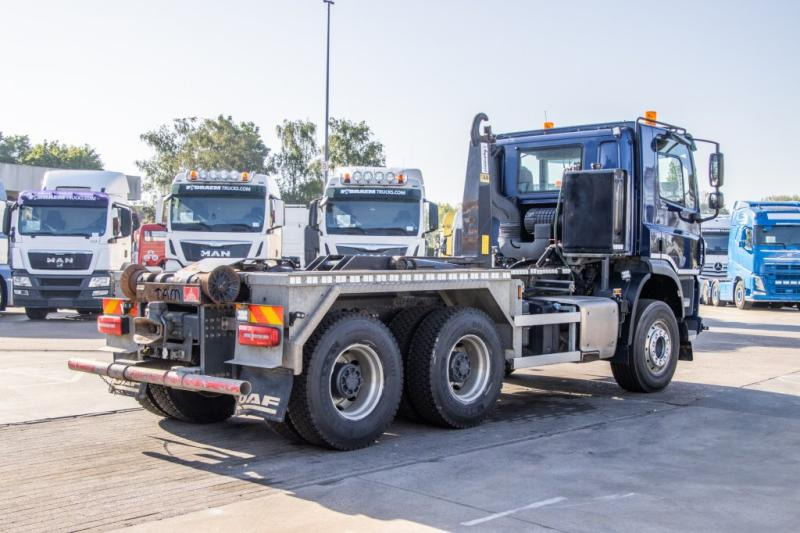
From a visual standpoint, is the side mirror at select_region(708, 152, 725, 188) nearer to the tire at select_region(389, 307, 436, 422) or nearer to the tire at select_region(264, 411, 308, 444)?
the tire at select_region(389, 307, 436, 422)

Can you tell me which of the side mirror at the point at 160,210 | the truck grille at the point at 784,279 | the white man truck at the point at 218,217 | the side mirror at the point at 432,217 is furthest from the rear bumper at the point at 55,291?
the truck grille at the point at 784,279

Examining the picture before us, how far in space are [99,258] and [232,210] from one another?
429 cm

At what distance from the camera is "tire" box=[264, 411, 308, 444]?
712 cm

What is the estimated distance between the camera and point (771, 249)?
1015 inches

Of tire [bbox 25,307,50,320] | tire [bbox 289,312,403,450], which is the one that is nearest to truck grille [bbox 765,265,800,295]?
tire [bbox 25,307,50,320]

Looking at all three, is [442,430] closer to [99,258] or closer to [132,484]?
[132,484]

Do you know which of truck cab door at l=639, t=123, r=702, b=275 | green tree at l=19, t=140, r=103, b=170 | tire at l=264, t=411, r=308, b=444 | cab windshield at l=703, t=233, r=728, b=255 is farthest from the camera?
green tree at l=19, t=140, r=103, b=170

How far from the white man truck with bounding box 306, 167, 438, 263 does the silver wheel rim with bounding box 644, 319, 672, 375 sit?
681cm

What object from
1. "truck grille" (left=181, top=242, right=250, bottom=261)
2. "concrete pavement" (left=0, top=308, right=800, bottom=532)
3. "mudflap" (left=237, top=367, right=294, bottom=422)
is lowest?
"concrete pavement" (left=0, top=308, right=800, bottom=532)

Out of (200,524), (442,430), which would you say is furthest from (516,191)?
(200,524)

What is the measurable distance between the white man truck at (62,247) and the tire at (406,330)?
13065 millimetres

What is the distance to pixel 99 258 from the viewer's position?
65.4ft

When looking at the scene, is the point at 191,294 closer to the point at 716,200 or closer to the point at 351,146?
the point at 716,200

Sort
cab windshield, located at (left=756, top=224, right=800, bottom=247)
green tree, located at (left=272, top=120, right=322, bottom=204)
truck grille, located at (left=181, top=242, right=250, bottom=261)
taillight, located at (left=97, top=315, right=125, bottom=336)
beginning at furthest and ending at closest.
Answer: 1. green tree, located at (left=272, top=120, right=322, bottom=204)
2. cab windshield, located at (left=756, top=224, right=800, bottom=247)
3. truck grille, located at (left=181, top=242, right=250, bottom=261)
4. taillight, located at (left=97, top=315, right=125, bottom=336)
